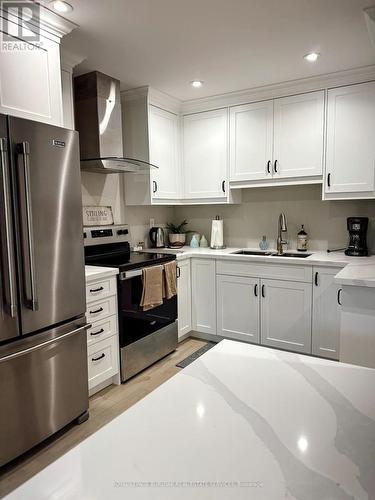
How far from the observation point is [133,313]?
2787 millimetres

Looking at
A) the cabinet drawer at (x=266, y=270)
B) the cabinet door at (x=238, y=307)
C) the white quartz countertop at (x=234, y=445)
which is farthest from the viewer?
the cabinet door at (x=238, y=307)

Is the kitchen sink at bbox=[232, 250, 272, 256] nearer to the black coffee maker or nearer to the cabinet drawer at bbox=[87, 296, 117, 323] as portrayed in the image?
the black coffee maker

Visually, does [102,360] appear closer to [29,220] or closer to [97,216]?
[29,220]

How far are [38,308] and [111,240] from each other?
1470mm

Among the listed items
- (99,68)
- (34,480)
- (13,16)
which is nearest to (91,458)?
(34,480)

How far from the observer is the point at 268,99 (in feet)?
10.9

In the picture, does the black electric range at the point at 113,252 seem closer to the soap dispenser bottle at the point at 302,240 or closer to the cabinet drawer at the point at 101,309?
the cabinet drawer at the point at 101,309

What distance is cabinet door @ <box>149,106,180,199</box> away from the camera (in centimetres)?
347

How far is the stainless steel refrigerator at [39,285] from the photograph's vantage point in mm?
1732

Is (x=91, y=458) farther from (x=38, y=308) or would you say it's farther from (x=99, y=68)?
(x=99, y=68)

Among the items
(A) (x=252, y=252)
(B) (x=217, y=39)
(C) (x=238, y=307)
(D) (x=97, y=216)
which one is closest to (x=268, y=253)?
(A) (x=252, y=252)

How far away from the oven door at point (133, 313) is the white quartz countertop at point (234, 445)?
1.78m

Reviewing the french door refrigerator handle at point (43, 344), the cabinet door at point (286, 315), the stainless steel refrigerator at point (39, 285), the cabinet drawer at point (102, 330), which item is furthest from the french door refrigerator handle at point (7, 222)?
the cabinet door at point (286, 315)

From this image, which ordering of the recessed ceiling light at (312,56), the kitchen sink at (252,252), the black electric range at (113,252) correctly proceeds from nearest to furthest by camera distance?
the recessed ceiling light at (312,56)
the black electric range at (113,252)
the kitchen sink at (252,252)
